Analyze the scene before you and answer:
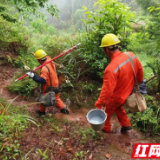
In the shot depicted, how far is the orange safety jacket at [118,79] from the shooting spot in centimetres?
273

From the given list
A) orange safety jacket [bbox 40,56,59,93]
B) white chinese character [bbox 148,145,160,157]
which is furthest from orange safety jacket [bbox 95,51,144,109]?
orange safety jacket [bbox 40,56,59,93]

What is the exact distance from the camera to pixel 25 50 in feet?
23.5

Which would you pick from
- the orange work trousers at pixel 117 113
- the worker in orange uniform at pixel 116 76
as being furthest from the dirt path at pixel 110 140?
the worker in orange uniform at pixel 116 76

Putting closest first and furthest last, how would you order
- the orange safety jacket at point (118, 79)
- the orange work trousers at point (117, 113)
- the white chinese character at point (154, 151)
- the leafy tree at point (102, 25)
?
the orange safety jacket at point (118, 79) < the white chinese character at point (154, 151) < the orange work trousers at point (117, 113) < the leafy tree at point (102, 25)

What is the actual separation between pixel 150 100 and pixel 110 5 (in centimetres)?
323

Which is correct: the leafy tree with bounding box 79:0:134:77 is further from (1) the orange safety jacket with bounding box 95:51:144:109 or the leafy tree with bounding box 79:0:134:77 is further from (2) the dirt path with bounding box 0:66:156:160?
(1) the orange safety jacket with bounding box 95:51:144:109

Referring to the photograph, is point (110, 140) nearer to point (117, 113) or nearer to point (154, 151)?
point (117, 113)

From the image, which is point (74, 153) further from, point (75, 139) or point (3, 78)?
point (3, 78)

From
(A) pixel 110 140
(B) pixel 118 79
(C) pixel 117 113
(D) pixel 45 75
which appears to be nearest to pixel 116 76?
(B) pixel 118 79

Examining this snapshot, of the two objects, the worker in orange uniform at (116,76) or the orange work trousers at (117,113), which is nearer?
the worker in orange uniform at (116,76)

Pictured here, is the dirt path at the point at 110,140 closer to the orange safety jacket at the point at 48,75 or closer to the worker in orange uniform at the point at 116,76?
the worker in orange uniform at the point at 116,76

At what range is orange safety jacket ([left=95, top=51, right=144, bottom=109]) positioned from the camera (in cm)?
273

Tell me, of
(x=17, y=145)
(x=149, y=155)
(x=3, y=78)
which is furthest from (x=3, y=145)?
(x=3, y=78)

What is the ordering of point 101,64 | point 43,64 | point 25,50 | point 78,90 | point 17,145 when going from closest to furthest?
1. point 17,145
2. point 43,64
3. point 101,64
4. point 78,90
5. point 25,50
